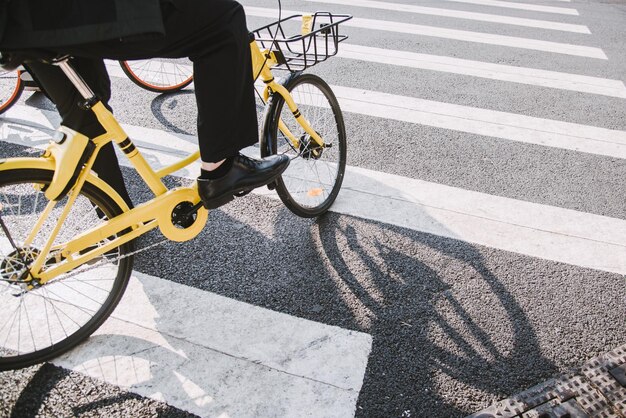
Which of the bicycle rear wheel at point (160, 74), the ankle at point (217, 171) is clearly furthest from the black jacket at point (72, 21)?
the bicycle rear wheel at point (160, 74)

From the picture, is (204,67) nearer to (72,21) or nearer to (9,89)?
(72,21)

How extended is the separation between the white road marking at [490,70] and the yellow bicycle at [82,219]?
290cm

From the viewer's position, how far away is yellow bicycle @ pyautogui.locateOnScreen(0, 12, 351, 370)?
6.49ft

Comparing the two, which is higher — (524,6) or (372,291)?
(524,6)

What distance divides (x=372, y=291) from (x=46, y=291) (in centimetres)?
169

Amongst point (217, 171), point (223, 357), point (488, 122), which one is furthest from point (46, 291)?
point (488, 122)

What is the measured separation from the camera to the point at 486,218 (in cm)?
337

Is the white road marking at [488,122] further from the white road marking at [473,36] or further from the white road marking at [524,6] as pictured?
the white road marking at [524,6]

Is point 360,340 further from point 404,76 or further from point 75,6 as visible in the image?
point 404,76

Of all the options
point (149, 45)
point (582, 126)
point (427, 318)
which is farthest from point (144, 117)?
point (582, 126)

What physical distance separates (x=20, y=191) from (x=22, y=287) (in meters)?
0.41

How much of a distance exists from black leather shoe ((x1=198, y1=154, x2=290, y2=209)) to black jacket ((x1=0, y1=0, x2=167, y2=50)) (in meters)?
0.78

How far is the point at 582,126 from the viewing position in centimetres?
456

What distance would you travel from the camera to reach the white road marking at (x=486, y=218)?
3105 mm
